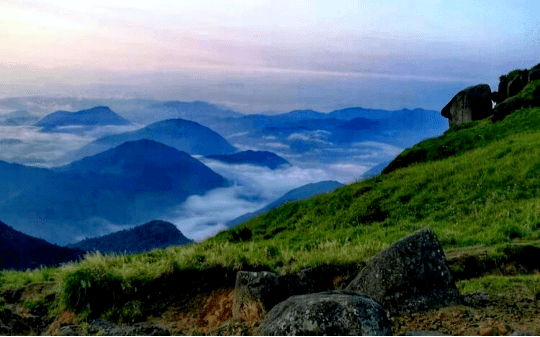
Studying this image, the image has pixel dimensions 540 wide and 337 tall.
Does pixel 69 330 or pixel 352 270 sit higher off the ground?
pixel 352 270

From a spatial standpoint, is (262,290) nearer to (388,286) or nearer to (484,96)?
(388,286)

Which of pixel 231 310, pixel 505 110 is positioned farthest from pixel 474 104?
pixel 231 310

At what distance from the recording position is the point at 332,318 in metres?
8.33

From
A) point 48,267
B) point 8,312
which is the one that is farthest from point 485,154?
point 8,312

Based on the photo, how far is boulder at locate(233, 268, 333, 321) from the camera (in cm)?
1096

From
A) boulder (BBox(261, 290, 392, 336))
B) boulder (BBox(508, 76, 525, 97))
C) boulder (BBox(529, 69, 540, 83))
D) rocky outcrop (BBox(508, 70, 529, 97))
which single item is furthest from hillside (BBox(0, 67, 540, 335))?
boulder (BBox(508, 76, 525, 97))

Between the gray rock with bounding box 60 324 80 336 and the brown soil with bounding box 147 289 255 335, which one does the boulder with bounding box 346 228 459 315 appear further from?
the gray rock with bounding box 60 324 80 336

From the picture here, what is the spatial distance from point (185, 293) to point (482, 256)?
26.6 feet

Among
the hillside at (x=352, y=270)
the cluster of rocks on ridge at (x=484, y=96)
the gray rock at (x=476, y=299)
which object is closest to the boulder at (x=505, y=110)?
the cluster of rocks on ridge at (x=484, y=96)

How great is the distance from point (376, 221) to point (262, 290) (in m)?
18.5

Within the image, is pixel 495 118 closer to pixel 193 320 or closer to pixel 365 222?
pixel 365 222

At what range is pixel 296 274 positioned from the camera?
39.7 ft

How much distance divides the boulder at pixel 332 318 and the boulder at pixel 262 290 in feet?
6.75

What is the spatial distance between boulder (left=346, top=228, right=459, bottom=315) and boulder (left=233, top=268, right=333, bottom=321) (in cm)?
138
